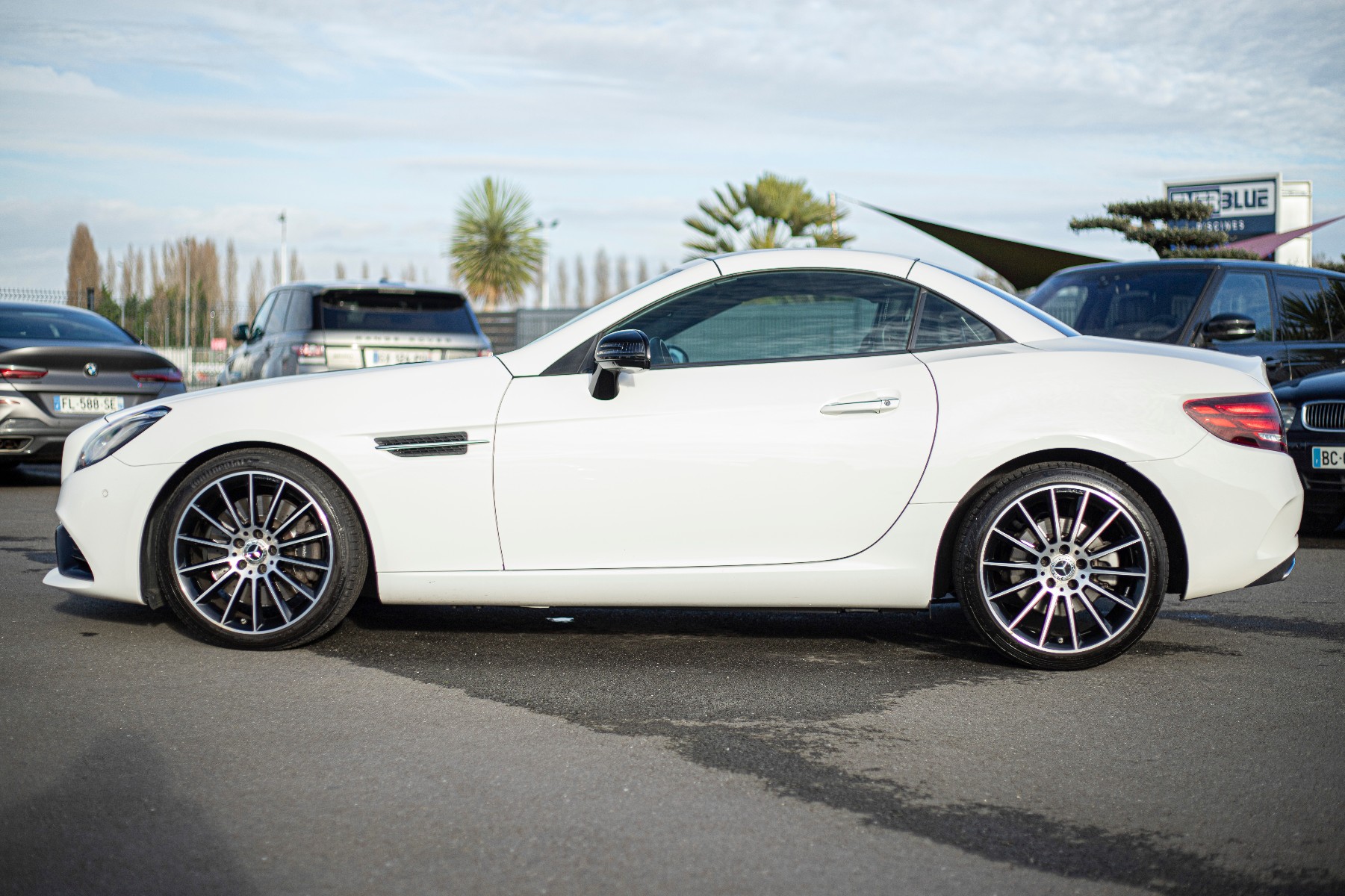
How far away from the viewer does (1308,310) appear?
28.4 feet

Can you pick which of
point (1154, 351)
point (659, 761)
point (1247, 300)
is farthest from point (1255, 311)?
point (659, 761)

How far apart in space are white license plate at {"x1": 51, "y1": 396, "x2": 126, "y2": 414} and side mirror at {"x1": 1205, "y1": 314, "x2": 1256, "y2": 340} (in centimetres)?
797

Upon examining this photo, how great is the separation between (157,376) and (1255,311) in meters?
8.51

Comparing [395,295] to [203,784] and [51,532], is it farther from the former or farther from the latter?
[203,784]

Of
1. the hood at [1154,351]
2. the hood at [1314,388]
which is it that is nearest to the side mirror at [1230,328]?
the hood at [1314,388]

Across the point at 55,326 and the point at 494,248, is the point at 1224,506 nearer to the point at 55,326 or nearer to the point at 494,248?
the point at 55,326

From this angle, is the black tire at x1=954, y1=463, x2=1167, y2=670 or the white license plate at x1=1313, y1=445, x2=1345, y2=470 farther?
the white license plate at x1=1313, y1=445, x2=1345, y2=470

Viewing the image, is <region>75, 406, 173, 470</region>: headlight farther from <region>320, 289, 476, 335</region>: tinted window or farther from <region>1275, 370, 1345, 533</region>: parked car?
<region>1275, 370, 1345, 533</region>: parked car

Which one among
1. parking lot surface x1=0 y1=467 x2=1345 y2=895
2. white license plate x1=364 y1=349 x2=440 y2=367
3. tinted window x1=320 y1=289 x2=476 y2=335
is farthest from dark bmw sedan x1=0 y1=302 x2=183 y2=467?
parking lot surface x1=0 y1=467 x2=1345 y2=895

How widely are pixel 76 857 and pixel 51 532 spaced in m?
5.37

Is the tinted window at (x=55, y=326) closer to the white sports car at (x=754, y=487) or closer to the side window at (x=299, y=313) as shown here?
the side window at (x=299, y=313)

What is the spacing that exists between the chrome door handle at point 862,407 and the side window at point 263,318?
8413 mm

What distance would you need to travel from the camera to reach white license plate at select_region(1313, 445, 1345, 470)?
745cm

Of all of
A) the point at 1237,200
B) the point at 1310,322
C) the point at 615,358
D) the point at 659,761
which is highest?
the point at 1237,200
